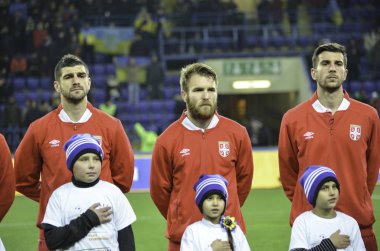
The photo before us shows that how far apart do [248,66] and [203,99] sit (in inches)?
755

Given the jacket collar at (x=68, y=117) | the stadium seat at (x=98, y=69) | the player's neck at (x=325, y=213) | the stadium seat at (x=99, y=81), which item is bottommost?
the stadium seat at (x=99, y=81)

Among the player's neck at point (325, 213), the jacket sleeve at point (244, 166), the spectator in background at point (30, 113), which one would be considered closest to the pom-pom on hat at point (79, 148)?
the jacket sleeve at point (244, 166)

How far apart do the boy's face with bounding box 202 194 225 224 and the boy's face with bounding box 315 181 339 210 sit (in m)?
0.71

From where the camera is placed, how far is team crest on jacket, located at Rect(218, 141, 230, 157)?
20.2ft

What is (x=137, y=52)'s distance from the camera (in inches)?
998

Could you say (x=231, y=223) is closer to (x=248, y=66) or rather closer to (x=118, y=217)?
(x=118, y=217)

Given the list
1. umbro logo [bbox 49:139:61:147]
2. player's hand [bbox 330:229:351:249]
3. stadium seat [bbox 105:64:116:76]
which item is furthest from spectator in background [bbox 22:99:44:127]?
player's hand [bbox 330:229:351:249]

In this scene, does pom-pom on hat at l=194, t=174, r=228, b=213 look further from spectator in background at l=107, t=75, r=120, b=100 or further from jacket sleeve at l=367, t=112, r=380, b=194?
spectator in background at l=107, t=75, r=120, b=100

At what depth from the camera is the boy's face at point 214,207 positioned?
18.7ft

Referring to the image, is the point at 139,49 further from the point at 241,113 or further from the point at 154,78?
the point at 241,113

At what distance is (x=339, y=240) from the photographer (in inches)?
225

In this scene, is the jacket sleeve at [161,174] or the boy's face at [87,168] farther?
the jacket sleeve at [161,174]

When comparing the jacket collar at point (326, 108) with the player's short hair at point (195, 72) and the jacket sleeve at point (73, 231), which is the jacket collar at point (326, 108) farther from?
the jacket sleeve at point (73, 231)

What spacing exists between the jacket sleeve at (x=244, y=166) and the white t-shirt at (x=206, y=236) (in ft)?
2.35
